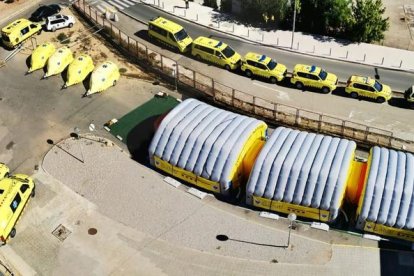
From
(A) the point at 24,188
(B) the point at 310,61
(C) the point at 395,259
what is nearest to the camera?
(C) the point at 395,259

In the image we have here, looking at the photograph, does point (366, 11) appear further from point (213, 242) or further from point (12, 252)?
point (12, 252)

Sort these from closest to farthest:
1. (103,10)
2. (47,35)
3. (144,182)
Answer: (144,182), (47,35), (103,10)

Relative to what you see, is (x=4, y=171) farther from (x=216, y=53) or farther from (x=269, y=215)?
(x=216, y=53)

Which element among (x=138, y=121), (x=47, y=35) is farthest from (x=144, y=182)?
(x=47, y=35)

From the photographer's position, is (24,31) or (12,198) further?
(24,31)

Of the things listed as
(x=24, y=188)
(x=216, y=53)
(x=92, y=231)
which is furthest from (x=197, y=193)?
(x=216, y=53)

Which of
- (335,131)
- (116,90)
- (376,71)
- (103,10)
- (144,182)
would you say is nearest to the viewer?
(144,182)
